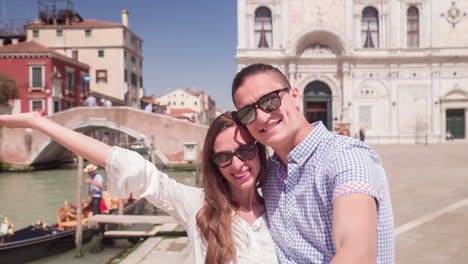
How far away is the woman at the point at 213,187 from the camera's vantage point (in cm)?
141

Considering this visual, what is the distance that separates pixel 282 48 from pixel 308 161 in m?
21.5

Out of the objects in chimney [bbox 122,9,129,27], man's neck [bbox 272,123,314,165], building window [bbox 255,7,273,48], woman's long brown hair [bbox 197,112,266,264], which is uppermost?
chimney [bbox 122,9,129,27]

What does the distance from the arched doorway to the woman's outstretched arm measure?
70.3ft

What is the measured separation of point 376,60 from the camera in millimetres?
22250

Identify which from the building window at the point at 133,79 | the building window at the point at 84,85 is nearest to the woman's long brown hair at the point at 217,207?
the building window at the point at 84,85

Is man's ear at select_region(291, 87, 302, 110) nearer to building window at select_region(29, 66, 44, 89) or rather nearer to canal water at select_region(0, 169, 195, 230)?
canal water at select_region(0, 169, 195, 230)

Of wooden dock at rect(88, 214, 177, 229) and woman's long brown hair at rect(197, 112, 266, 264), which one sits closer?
woman's long brown hair at rect(197, 112, 266, 264)

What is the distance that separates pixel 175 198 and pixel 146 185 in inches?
5.9

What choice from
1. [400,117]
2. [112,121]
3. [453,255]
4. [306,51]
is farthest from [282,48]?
[453,255]

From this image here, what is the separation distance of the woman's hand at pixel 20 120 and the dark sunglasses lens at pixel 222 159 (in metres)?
0.66

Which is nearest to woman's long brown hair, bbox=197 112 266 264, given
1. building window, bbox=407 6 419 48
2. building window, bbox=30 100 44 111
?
building window, bbox=407 6 419 48

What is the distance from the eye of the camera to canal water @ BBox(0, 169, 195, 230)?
11.1m

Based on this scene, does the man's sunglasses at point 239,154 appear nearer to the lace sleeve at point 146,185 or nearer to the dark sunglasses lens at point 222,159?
the dark sunglasses lens at point 222,159

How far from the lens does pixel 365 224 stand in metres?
1.00
